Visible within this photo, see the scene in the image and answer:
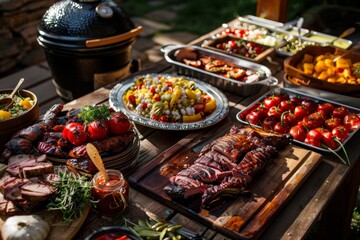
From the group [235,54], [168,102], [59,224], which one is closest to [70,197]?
[59,224]

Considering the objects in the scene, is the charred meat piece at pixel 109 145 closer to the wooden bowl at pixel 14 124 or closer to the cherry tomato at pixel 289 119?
the wooden bowl at pixel 14 124

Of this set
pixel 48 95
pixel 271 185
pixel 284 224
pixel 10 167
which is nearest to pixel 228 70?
pixel 271 185

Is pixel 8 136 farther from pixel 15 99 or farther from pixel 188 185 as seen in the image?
pixel 188 185

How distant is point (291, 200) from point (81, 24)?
2.05m

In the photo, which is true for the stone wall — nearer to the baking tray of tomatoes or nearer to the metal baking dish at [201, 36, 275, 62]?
the metal baking dish at [201, 36, 275, 62]

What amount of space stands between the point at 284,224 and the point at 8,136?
4.97 ft

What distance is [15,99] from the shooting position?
2.53 metres

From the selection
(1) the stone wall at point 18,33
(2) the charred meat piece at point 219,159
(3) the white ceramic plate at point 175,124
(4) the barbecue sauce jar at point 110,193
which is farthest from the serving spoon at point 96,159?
(1) the stone wall at point 18,33

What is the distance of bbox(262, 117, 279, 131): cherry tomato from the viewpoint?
271 cm

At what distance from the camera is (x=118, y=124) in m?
2.22

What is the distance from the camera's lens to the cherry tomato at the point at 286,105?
2.87 metres

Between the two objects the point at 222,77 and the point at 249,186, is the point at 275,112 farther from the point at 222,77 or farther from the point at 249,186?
the point at 249,186

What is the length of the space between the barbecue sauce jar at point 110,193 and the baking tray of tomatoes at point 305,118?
1030mm

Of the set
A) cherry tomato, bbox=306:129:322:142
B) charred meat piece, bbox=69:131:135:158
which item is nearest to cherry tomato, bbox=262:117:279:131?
cherry tomato, bbox=306:129:322:142
